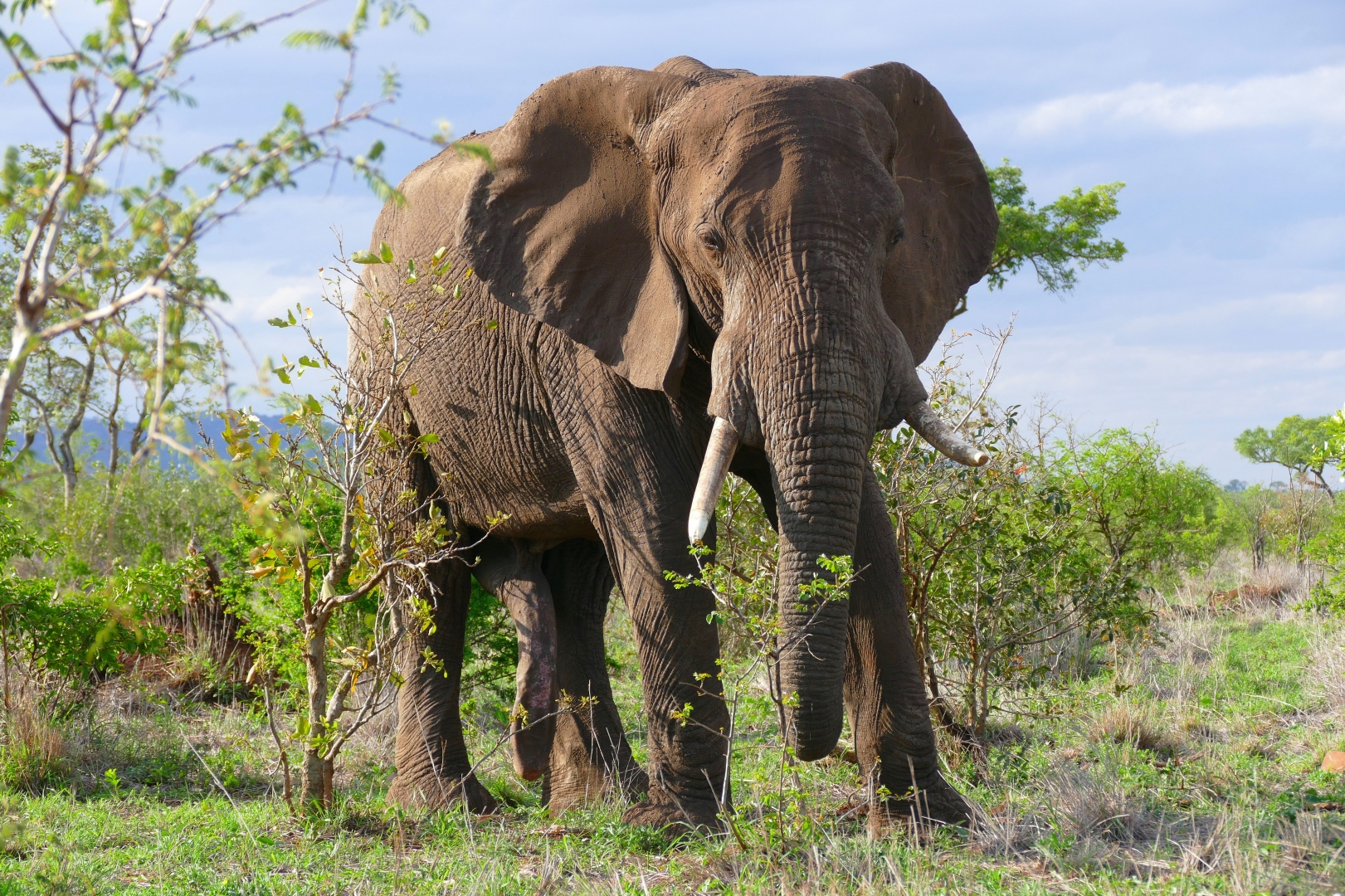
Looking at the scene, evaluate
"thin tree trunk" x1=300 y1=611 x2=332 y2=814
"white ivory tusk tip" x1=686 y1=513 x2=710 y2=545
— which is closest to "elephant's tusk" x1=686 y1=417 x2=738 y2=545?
"white ivory tusk tip" x1=686 y1=513 x2=710 y2=545

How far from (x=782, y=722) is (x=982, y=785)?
201 cm

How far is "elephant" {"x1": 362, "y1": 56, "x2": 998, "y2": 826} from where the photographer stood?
15.3 feet

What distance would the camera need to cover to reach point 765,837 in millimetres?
4703

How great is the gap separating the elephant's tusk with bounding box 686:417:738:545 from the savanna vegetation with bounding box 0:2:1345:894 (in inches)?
10.1

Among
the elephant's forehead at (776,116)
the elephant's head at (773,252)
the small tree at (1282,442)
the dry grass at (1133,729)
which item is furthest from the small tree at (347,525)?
the small tree at (1282,442)

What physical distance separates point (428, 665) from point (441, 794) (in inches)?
29.9

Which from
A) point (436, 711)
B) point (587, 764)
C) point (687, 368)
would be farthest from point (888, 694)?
point (436, 711)

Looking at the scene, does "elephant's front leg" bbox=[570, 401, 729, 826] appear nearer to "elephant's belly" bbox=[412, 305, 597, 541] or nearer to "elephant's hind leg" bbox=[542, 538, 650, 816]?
"elephant's belly" bbox=[412, 305, 597, 541]

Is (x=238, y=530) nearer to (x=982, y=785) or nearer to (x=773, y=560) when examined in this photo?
(x=773, y=560)

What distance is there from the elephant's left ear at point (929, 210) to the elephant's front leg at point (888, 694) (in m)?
0.82

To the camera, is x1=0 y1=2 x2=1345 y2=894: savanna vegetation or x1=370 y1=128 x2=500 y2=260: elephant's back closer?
x1=0 y1=2 x2=1345 y2=894: savanna vegetation

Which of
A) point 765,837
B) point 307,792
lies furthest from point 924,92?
point 307,792

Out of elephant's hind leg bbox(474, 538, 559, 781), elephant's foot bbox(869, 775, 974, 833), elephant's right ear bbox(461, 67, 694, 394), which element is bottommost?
elephant's foot bbox(869, 775, 974, 833)

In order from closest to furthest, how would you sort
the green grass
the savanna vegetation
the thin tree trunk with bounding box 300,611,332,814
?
the savanna vegetation
the green grass
the thin tree trunk with bounding box 300,611,332,814
